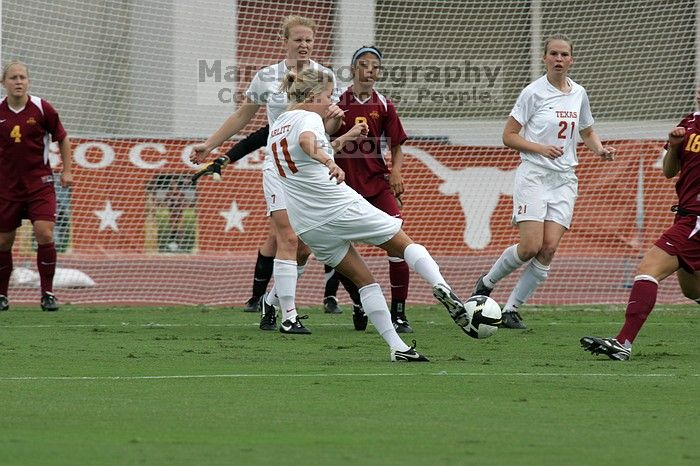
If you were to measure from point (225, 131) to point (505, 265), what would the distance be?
2.52m

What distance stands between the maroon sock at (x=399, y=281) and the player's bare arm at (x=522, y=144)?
1.32 m

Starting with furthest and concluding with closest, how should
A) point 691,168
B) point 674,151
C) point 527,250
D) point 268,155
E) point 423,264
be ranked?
1. point 527,250
2. point 268,155
3. point 674,151
4. point 691,168
5. point 423,264

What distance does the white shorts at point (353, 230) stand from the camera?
770 cm

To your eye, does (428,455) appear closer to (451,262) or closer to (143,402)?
(143,402)

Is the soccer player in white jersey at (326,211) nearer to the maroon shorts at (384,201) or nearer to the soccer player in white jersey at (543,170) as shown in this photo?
the maroon shorts at (384,201)

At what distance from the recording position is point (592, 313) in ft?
→ 39.7

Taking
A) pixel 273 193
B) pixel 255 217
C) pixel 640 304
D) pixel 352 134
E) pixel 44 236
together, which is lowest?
pixel 255 217

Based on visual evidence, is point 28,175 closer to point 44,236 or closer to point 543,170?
point 44,236

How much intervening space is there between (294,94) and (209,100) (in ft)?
32.1

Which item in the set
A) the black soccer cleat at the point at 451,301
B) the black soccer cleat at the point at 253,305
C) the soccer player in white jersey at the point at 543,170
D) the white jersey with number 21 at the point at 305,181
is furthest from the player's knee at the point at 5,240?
the black soccer cleat at the point at 451,301

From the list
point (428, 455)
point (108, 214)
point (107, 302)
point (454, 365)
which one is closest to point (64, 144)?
point (107, 302)

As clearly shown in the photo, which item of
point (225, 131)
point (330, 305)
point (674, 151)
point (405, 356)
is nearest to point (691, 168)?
point (674, 151)

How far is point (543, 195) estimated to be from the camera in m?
10.4

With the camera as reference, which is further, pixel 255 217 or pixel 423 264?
pixel 255 217
